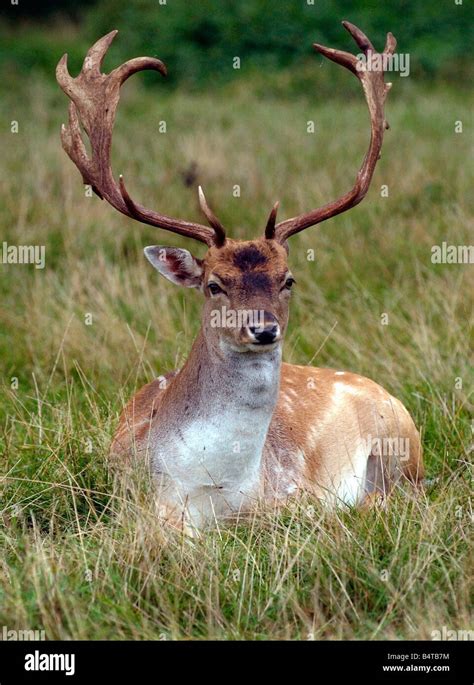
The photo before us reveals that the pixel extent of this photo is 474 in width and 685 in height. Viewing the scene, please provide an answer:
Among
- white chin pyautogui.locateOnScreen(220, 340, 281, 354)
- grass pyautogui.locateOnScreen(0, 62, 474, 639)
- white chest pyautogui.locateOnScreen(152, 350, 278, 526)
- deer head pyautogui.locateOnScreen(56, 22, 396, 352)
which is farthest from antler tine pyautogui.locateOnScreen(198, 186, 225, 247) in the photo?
grass pyautogui.locateOnScreen(0, 62, 474, 639)

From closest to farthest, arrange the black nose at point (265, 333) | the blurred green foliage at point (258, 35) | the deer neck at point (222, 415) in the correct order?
the black nose at point (265, 333) → the deer neck at point (222, 415) → the blurred green foliage at point (258, 35)

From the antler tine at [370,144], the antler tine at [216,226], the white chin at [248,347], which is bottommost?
the white chin at [248,347]

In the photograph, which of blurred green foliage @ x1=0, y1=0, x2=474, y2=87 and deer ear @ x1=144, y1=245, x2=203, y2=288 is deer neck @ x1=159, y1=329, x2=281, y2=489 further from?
blurred green foliage @ x1=0, y1=0, x2=474, y2=87

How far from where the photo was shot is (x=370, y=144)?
19.1ft

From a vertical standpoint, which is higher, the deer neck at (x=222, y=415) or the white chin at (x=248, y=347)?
the white chin at (x=248, y=347)

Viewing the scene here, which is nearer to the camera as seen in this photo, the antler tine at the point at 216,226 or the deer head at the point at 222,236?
the deer head at the point at 222,236

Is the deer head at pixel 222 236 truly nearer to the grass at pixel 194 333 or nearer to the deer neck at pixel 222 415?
the deer neck at pixel 222 415

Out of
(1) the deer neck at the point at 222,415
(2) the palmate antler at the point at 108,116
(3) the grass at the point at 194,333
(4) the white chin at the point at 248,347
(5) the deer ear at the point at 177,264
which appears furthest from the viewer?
(2) the palmate antler at the point at 108,116

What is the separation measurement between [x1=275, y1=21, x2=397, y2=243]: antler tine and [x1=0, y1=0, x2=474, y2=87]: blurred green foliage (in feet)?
35.5

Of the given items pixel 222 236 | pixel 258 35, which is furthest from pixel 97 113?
pixel 258 35

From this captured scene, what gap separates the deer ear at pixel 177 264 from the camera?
5.54 meters

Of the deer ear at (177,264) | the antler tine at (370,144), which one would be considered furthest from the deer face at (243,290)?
the antler tine at (370,144)

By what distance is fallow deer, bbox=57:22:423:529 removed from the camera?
527cm

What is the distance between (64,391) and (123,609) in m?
2.77
